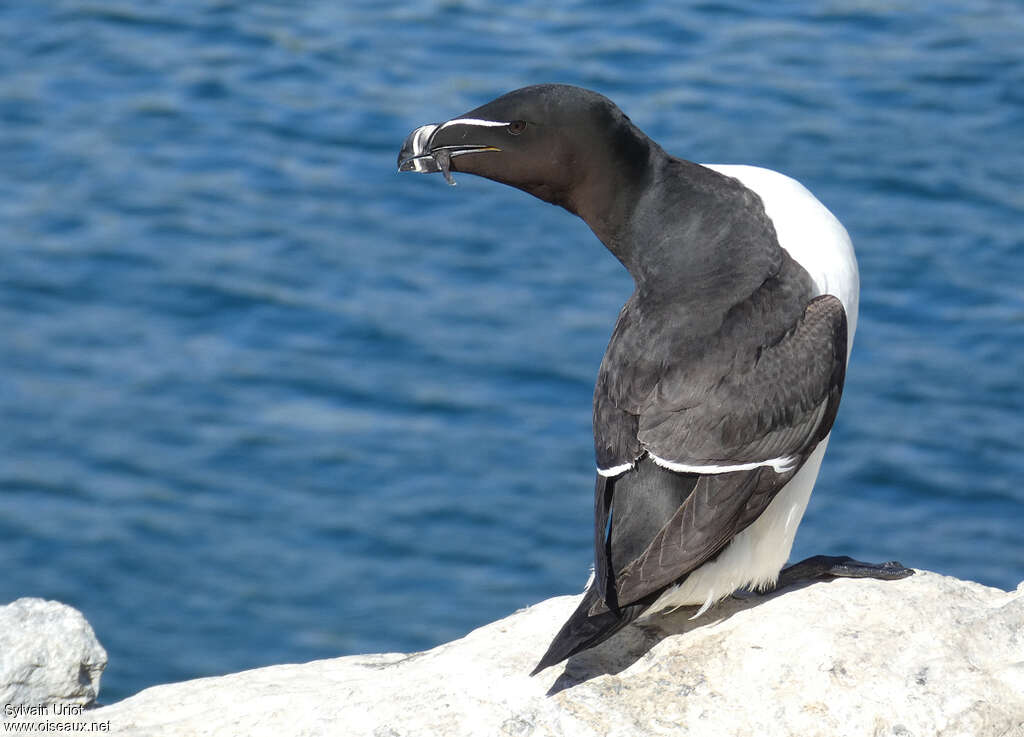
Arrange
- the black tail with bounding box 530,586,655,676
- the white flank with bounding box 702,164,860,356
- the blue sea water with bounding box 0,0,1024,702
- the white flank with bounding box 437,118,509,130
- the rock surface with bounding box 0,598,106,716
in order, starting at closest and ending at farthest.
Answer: the black tail with bounding box 530,586,655,676
the white flank with bounding box 437,118,509,130
the white flank with bounding box 702,164,860,356
the rock surface with bounding box 0,598,106,716
the blue sea water with bounding box 0,0,1024,702

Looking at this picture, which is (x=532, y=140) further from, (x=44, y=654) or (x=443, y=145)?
(x=44, y=654)

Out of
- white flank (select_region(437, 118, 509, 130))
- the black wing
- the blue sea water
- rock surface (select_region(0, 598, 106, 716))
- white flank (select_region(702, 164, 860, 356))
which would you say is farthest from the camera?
the blue sea water

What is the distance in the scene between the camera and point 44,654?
4.68 m

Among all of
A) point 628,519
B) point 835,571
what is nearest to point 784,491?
point 835,571

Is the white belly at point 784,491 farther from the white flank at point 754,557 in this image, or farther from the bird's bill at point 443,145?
Result: the bird's bill at point 443,145

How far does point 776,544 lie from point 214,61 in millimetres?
8886

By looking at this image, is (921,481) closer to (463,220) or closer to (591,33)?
(463,220)

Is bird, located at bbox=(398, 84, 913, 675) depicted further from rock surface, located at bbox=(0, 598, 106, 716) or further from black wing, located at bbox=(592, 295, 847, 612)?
rock surface, located at bbox=(0, 598, 106, 716)

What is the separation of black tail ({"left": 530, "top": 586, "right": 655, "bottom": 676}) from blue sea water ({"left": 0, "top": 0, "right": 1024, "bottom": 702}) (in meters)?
4.11

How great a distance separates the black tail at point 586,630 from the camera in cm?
396

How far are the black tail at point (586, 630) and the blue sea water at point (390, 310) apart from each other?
4.11 metres

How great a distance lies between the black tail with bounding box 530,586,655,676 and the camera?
3963 millimetres

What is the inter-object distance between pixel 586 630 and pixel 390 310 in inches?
232

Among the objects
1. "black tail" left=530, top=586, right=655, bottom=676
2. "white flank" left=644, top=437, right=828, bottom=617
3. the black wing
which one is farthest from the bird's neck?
"black tail" left=530, top=586, right=655, bottom=676
